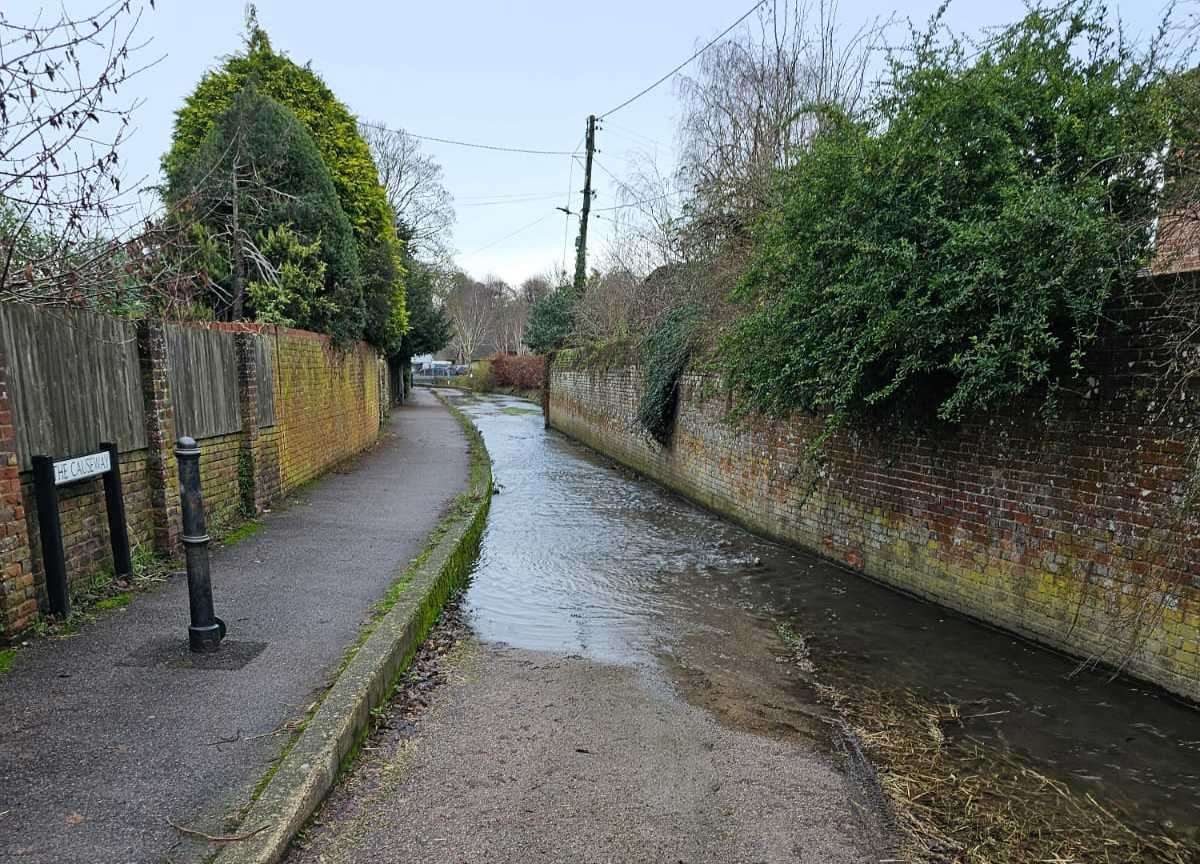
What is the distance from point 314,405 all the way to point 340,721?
25.1ft

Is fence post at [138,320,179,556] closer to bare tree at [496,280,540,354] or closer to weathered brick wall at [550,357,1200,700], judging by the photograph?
weathered brick wall at [550,357,1200,700]

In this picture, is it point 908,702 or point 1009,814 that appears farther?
point 908,702

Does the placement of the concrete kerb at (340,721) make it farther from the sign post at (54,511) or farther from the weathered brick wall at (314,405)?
the weathered brick wall at (314,405)

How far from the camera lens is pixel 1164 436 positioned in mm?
4438

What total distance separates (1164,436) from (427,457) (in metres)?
11.3

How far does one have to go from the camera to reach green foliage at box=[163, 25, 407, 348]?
39.6 feet

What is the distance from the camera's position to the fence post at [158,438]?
532 cm

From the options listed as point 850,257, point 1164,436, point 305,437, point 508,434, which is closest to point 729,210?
point 850,257

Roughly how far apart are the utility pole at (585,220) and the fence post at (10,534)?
962 inches

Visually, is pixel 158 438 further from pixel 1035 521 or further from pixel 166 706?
pixel 1035 521

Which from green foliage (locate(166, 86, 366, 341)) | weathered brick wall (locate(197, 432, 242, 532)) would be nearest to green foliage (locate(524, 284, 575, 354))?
green foliage (locate(166, 86, 366, 341))

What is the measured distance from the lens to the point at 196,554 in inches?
150

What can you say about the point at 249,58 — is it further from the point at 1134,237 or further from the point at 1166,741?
the point at 1166,741

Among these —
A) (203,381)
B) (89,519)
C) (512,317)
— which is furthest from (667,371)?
(512,317)
